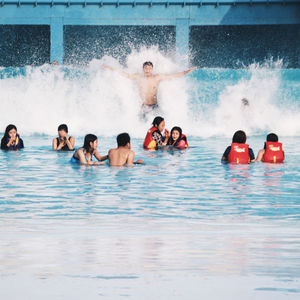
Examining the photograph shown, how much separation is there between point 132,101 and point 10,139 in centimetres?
856

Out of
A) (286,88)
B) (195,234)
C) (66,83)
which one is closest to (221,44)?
(286,88)

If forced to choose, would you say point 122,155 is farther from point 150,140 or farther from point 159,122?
point 150,140

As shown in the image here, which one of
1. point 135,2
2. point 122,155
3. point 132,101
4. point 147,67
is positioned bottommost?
point 122,155

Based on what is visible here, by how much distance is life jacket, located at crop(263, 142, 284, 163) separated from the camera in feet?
39.4

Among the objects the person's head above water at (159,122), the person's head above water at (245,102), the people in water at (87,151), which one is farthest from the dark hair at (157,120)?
the person's head above water at (245,102)

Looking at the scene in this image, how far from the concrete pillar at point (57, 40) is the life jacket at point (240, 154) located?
2077 centimetres

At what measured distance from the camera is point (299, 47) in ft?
106

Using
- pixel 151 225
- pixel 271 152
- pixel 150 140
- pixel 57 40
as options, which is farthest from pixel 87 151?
pixel 57 40

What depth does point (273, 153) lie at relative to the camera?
11992mm

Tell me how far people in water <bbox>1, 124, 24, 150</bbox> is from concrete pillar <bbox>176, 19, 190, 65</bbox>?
1800cm

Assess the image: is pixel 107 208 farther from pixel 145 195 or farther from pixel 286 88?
pixel 286 88

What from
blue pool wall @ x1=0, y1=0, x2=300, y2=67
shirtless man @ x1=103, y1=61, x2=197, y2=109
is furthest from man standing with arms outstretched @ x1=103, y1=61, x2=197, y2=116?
blue pool wall @ x1=0, y1=0, x2=300, y2=67

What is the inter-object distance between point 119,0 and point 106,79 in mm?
9527

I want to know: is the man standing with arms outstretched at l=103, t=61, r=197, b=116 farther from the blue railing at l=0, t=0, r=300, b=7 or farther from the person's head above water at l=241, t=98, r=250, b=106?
the blue railing at l=0, t=0, r=300, b=7
